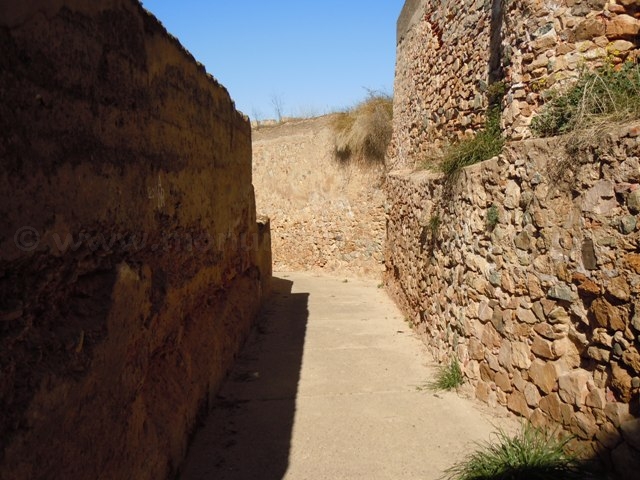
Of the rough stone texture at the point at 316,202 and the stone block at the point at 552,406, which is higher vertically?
the rough stone texture at the point at 316,202

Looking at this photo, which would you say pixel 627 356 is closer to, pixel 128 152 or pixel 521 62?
pixel 521 62

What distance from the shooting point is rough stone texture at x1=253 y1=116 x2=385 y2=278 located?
1141cm

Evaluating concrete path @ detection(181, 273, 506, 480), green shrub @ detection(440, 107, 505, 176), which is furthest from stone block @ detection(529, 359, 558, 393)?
green shrub @ detection(440, 107, 505, 176)

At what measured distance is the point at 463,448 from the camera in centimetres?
347

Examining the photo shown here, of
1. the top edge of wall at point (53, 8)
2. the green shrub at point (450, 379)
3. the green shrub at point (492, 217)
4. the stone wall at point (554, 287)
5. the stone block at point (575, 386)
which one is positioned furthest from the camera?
the green shrub at point (450, 379)

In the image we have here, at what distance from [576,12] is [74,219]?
3752mm

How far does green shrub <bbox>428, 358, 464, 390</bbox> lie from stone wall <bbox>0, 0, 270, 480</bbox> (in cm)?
201

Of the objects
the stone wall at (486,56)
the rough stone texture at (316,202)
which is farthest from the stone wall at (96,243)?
the rough stone texture at (316,202)

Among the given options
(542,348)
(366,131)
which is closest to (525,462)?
(542,348)

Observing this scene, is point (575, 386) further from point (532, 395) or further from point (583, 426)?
point (532, 395)

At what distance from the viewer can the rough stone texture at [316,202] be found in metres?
11.4

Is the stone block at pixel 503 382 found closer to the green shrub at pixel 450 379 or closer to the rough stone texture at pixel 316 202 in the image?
the green shrub at pixel 450 379

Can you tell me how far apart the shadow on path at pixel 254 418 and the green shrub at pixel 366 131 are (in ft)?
20.2

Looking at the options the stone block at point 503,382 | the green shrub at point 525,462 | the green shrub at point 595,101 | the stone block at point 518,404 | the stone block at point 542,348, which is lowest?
the green shrub at point 525,462
